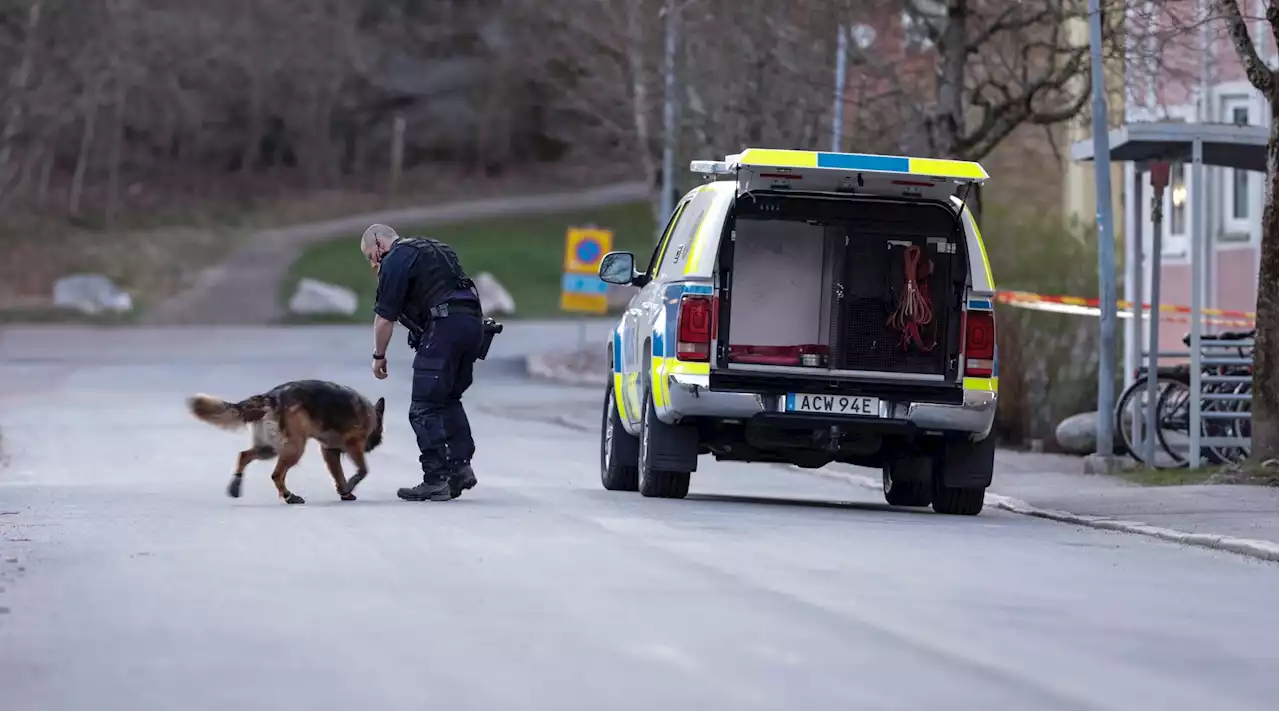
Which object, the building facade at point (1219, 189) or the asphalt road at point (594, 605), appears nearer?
the asphalt road at point (594, 605)

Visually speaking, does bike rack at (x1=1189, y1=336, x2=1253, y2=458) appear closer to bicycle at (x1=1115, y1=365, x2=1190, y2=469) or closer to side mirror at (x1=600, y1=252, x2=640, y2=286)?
bicycle at (x1=1115, y1=365, x2=1190, y2=469)

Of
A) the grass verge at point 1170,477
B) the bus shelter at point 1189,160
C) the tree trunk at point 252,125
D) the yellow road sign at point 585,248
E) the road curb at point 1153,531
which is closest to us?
the road curb at point 1153,531

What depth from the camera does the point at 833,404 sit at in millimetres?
16156

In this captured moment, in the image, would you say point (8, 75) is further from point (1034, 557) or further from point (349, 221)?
point (1034, 557)

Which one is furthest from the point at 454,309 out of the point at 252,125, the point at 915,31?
the point at 252,125

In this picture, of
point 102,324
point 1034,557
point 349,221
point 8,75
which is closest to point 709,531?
point 1034,557

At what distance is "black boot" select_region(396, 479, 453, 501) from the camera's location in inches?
655

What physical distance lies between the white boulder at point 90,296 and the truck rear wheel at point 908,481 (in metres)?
42.2

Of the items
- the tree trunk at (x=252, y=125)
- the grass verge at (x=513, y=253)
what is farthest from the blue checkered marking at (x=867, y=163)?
the tree trunk at (x=252, y=125)

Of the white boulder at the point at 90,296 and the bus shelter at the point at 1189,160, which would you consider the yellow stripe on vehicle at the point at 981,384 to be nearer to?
the bus shelter at the point at 1189,160

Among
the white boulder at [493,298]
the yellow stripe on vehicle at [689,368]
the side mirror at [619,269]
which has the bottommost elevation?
the yellow stripe on vehicle at [689,368]

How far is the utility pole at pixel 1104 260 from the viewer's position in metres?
21.8

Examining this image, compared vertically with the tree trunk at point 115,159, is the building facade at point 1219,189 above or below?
below

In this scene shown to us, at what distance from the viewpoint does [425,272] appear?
54.6ft
